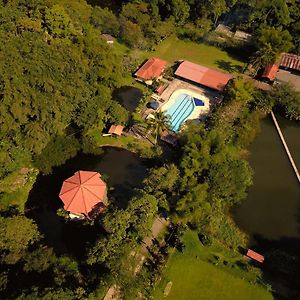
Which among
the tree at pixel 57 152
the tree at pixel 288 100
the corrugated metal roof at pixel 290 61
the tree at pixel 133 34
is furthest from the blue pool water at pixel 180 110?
the corrugated metal roof at pixel 290 61

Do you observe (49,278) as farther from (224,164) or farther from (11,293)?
(224,164)

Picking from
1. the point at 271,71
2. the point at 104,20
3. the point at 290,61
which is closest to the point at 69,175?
the point at 104,20

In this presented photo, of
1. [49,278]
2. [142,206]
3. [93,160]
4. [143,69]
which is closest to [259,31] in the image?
[143,69]

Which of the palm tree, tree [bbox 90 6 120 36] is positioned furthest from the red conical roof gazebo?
tree [bbox 90 6 120 36]

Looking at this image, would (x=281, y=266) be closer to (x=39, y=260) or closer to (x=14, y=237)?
(x=39, y=260)

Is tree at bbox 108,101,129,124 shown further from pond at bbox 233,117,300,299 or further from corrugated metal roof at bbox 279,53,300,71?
corrugated metal roof at bbox 279,53,300,71

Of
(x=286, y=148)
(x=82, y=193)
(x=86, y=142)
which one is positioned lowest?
(x=86, y=142)
